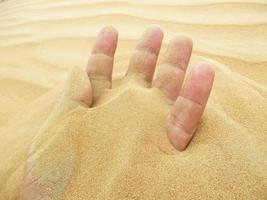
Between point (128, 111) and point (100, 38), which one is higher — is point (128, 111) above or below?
below

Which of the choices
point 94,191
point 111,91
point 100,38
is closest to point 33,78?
point 100,38

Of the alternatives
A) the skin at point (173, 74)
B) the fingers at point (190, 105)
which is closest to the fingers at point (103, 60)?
the skin at point (173, 74)

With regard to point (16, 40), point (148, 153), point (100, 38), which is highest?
point (100, 38)

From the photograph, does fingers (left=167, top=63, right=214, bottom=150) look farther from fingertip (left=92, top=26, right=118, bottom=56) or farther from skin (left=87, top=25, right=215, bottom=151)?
fingertip (left=92, top=26, right=118, bottom=56)

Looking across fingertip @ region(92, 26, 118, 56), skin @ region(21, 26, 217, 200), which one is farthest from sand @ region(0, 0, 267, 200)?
fingertip @ region(92, 26, 118, 56)

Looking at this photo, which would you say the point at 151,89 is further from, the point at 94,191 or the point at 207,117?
A: the point at 94,191

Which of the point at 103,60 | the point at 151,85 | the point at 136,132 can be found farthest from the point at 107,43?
the point at 136,132

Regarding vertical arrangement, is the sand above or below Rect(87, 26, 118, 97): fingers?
below
